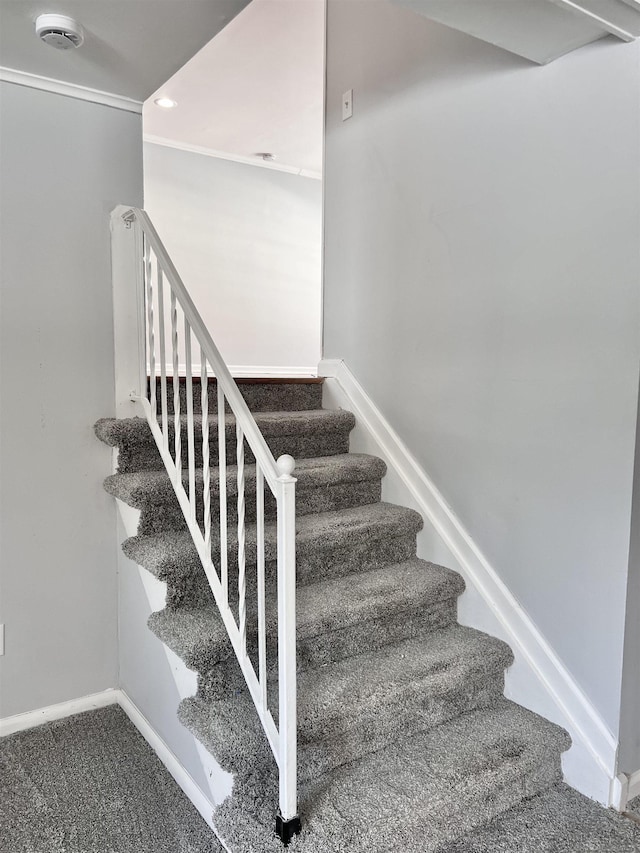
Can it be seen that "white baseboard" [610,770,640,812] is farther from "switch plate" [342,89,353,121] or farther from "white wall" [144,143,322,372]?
"white wall" [144,143,322,372]

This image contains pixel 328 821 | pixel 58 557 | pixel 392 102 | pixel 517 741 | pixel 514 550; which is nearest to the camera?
pixel 328 821

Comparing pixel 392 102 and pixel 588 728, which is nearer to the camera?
pixel 588 728

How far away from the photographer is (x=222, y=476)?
5.06 ft

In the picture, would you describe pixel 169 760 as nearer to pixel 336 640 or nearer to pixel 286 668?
pixel 336 640

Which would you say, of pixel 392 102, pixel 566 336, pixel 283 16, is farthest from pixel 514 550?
pixel 283 16

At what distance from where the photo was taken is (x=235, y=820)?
1.41 metres

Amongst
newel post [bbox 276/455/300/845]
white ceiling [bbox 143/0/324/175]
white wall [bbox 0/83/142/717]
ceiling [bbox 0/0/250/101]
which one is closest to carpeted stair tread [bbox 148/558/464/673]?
newel post [bbox 276/455/300/845]

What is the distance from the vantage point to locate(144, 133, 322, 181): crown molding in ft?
13.6

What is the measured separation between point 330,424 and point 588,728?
58.9 inches

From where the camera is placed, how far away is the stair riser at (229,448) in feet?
7.18

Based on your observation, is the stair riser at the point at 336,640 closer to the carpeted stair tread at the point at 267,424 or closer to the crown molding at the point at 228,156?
the carpeted stair tread at the point at 267,424

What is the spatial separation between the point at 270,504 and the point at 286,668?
951 mm

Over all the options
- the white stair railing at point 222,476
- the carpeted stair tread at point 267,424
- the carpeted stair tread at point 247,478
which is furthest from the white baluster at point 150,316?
the carpeted stair tread at point 247,478

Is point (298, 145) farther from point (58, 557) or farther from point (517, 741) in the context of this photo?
point (517, 741)
